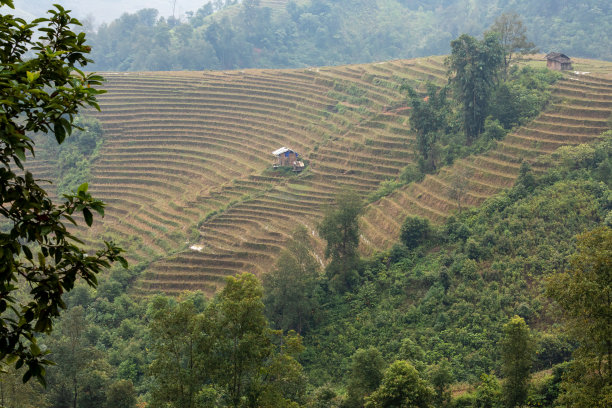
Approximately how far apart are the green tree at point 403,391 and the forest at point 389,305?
0.03 m

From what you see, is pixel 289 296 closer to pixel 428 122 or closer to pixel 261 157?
pixel 428 122

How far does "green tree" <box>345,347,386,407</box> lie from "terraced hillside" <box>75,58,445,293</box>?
36.6 feet

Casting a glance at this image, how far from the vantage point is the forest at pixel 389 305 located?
9.55 meters

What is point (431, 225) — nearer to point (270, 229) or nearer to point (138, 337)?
point (270, 229)

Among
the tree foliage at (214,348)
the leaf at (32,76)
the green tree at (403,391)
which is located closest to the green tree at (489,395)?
the green tree at (403,391)

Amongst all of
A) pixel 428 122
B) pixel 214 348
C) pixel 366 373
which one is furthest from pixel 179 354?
pixel 428 122

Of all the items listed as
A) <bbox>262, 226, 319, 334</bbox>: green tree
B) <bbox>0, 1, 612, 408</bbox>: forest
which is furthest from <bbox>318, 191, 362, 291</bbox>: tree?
<bbox>262, 226, 319, 334</bbox>: green tree

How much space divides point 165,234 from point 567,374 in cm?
2301

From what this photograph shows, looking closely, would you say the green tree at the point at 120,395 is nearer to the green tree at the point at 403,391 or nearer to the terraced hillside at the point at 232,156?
the green tree at the point at 403,391

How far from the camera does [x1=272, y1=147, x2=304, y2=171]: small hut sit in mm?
32594

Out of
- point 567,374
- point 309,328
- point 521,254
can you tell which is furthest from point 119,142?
point 567,374

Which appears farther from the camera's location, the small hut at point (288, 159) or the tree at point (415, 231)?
the small hut at point (288, 159)

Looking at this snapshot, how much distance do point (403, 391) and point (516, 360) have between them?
2917 mm

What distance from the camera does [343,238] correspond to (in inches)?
902
